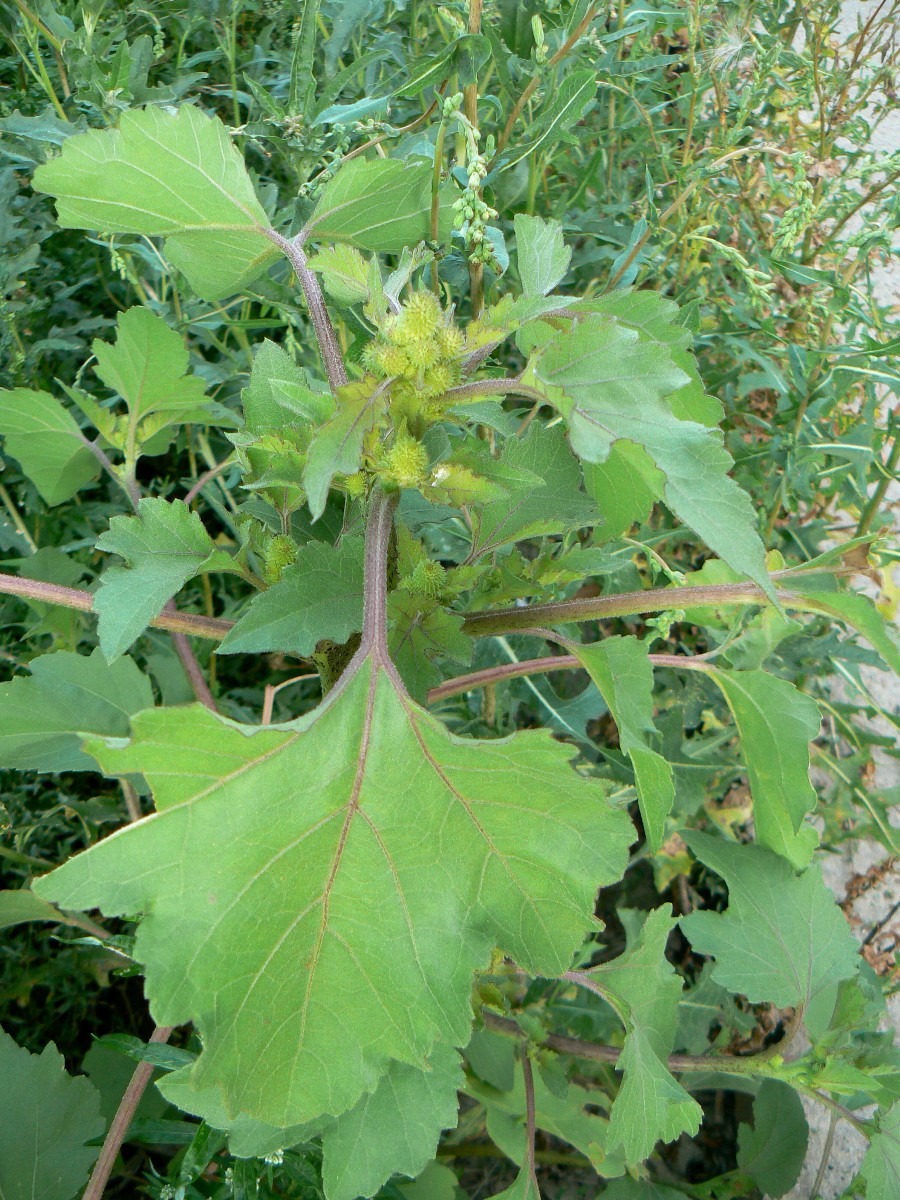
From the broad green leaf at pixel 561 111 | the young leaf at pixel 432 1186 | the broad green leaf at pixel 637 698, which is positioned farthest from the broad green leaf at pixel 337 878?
the broad green leaf at pixel 561 111

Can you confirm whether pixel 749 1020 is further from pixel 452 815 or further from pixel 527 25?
pixel 527 25

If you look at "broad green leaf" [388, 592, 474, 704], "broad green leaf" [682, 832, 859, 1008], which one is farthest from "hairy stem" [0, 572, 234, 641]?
"broad green leaf" [682, 832, 859, 1008]

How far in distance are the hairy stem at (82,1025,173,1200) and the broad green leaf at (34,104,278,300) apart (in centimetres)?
73

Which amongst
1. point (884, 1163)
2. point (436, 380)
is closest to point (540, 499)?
point (436, 380)

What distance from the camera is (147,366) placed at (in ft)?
3.21

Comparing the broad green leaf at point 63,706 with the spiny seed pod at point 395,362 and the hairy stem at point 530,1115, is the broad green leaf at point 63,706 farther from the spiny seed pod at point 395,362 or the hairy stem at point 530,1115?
the hairy stem at point 530,1115

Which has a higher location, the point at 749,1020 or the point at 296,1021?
the point at 296,1021

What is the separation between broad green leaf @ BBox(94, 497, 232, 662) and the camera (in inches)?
29.7

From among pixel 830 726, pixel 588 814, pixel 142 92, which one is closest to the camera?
pixel 588 814

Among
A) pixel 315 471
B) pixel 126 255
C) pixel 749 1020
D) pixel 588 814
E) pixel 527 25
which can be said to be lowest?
pixel 749 1020

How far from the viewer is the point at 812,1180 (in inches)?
55.9

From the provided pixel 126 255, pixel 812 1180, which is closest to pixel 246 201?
pixel 126 255

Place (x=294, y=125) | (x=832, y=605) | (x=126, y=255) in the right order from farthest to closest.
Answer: (x=126, y=255), (x=294, y=125), (x=832, y=605)

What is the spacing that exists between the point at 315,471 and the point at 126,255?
913 mm
